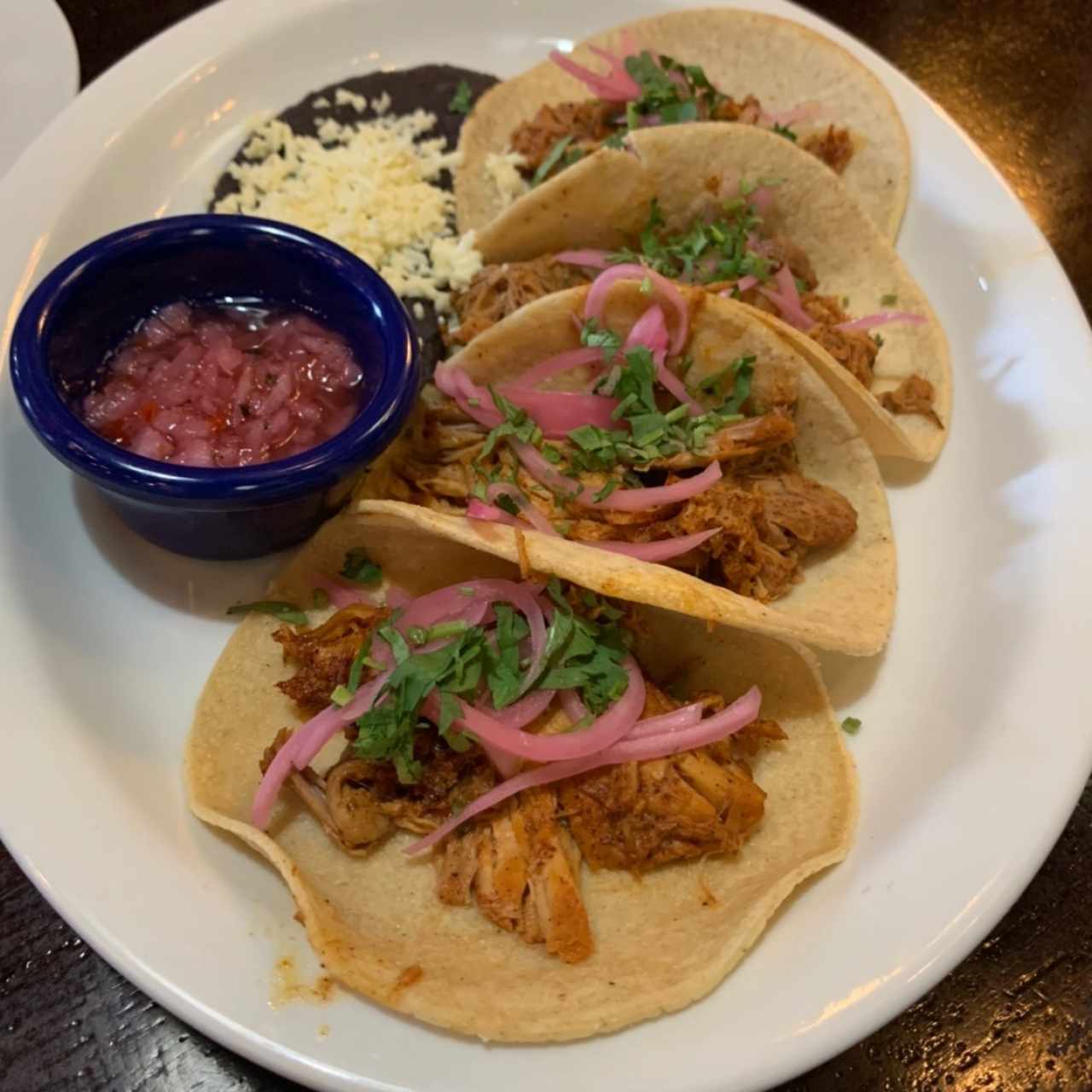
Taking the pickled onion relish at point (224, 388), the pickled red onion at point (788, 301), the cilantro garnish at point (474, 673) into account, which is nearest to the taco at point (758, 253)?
the pickled red onion at point (788, 301)

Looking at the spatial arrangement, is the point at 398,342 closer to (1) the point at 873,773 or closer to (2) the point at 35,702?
(2) the point at 35,702

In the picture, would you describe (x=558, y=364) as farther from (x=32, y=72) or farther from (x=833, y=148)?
(x=32, y=72)

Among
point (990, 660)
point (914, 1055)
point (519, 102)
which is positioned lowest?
point (914, 1055)

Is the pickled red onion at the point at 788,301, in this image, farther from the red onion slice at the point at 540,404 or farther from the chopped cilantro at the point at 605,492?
the chopped cilantro at the point at 605,492

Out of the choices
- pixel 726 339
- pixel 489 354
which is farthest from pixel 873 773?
pixel 489 354

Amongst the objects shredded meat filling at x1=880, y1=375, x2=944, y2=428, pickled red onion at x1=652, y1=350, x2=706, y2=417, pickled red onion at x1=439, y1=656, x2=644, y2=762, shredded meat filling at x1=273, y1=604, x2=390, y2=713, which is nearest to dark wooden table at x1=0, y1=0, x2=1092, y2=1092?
shredded meat filling at x1=273, y1=604, x2=390, y2=713

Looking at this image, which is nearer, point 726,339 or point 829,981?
point 829,981

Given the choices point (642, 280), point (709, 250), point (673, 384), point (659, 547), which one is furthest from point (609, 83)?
point (659, 547)

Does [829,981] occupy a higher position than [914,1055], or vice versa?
[829,981]
